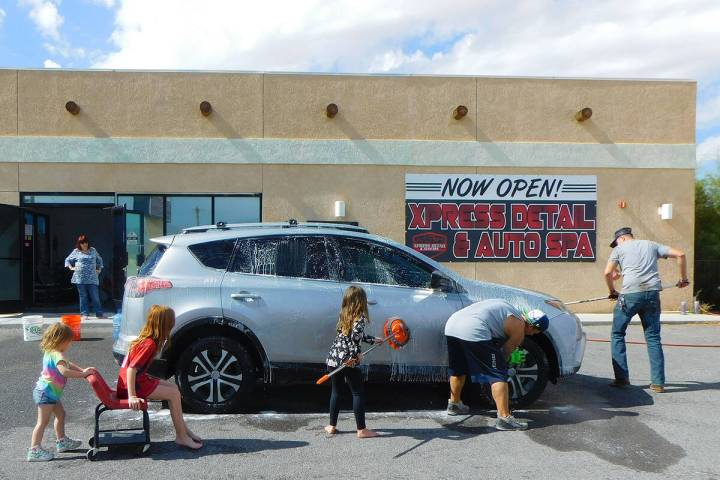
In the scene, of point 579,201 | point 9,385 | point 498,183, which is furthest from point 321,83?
point 9,385

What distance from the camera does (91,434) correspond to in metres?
5.19

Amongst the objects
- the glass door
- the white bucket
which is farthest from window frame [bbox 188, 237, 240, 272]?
the glass door

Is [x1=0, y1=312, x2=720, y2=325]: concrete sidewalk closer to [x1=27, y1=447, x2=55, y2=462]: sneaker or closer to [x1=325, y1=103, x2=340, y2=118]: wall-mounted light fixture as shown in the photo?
[x1=325, y1=103, x2=340, y2=118]: wall-mounted light fixture

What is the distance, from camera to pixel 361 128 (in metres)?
14.0

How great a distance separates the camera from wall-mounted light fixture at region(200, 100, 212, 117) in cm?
1355

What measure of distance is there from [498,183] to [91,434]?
10.8 m

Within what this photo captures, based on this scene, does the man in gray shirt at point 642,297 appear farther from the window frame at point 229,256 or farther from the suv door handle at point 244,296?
the window frame at point 229,256

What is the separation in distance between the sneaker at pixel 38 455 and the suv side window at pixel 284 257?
2.09m

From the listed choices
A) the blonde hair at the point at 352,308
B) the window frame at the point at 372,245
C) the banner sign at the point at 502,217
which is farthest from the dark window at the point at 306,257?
the banner sign at the point at 502,217

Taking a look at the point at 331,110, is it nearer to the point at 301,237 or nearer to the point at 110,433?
the point at 301,237

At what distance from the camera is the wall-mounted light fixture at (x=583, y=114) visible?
1412 centimetres

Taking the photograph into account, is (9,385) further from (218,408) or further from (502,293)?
(502,293)

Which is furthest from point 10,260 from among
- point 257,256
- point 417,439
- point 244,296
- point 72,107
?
point 417,439

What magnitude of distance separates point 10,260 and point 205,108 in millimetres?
5391
